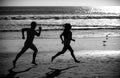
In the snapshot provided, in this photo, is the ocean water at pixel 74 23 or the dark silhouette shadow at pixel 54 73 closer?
the dark silhouette shadow at pixel 54 73

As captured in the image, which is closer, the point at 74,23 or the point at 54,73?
the point at 54,73

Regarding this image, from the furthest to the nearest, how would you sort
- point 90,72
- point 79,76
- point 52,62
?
point 52,62, point 90,72, point 79,76

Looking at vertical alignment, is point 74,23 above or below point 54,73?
below

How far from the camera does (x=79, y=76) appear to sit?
638cm

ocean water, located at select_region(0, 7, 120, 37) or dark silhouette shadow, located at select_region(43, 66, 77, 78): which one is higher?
dark silhouette shadow, located at select_region(43, 66, 77, 78)

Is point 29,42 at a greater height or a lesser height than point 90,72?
greater

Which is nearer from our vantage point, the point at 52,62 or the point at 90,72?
the point at 90,72

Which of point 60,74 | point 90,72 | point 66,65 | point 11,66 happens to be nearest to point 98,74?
point 90,72

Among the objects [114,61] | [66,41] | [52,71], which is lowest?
[114,61]

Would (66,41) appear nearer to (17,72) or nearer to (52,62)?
(52,62)

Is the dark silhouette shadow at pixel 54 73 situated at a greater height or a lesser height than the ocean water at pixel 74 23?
greater

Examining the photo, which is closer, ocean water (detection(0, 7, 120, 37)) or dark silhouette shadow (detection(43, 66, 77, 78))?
dark silhouette shadow (detection(43, 66, 77, 78))

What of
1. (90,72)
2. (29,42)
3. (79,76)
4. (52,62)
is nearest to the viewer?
(79,76)

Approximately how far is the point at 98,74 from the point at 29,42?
2699 mm
